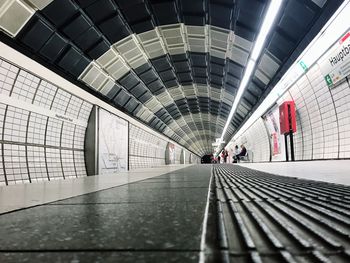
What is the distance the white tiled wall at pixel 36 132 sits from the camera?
614 cm

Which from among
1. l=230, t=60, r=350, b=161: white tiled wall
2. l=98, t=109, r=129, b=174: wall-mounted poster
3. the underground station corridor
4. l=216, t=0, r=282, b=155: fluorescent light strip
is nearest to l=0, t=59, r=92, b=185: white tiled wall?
the underground station corridor

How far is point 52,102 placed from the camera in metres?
7.95

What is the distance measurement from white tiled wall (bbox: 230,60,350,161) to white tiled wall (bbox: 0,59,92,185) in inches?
275

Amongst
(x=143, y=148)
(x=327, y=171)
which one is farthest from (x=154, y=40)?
(x=143, y=148)

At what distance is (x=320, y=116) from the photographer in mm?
7852

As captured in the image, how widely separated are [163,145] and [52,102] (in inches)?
761

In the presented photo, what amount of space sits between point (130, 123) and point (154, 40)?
564 centimetres

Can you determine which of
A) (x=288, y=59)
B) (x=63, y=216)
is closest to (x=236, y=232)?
(x=63, y=216)

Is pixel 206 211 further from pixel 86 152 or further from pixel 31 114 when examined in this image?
pixel 86 152

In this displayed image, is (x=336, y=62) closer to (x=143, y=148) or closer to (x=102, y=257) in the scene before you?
(x=102, y=257)

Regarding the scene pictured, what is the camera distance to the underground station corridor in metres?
1.00

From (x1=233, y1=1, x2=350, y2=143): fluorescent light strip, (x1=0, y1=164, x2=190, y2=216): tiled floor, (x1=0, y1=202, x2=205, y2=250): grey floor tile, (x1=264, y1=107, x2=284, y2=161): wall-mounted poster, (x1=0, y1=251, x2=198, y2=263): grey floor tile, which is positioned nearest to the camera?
(x1=0, y1=251, x2=198, y2=263): grey floor tile

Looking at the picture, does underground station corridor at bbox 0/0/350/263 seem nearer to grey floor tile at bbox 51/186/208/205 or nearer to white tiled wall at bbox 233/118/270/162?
grey floor tile at bbox 51/186/208/205

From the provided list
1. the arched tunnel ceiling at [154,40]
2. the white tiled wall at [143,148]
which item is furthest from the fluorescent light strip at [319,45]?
the white tiled wall at [143,148]
